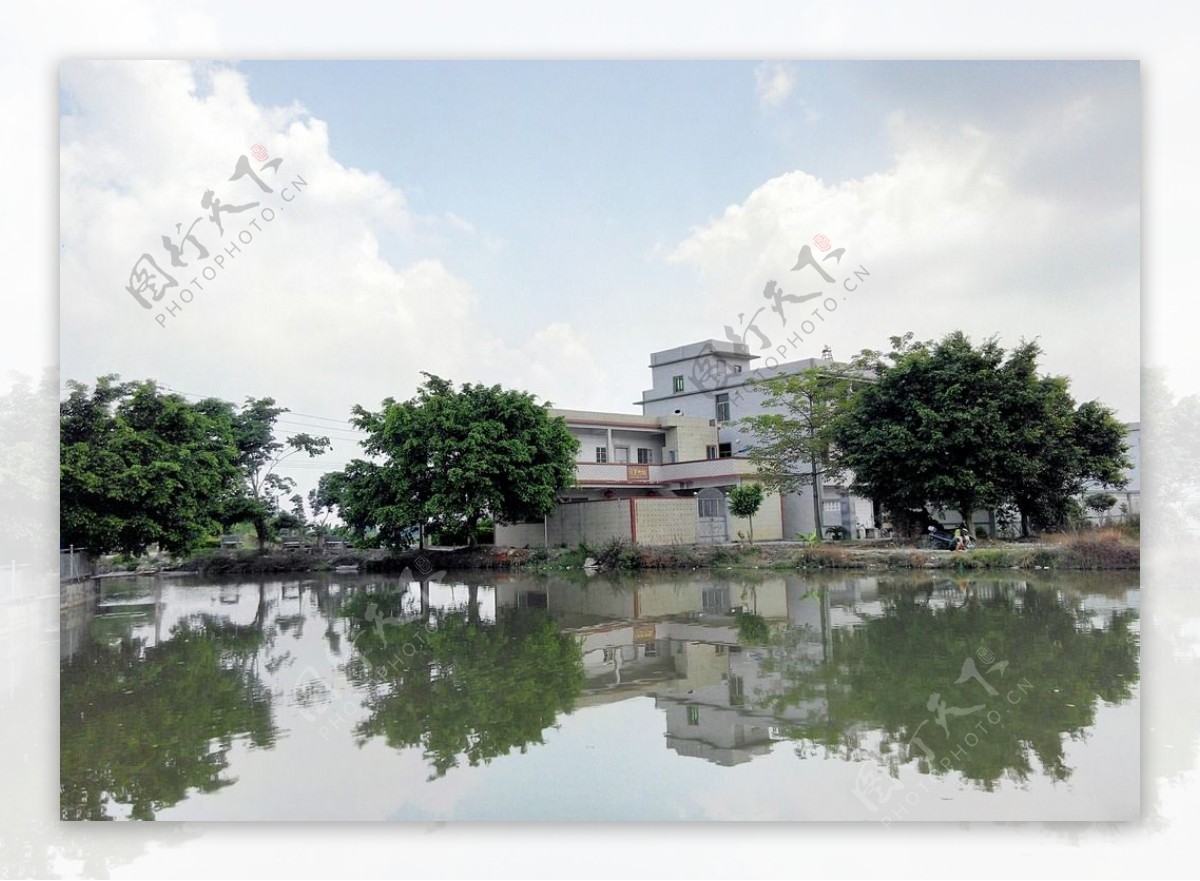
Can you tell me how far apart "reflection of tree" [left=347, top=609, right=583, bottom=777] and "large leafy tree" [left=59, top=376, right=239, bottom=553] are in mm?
3237

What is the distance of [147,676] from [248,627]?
9.20ft

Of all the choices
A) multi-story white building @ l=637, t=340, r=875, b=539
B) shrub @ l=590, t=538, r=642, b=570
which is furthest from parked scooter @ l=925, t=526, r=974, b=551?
shrub @ l=590, t=538, r=642, b=570

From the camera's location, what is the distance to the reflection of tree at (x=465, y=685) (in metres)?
4.14

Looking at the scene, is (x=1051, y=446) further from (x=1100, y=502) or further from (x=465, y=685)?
(x=465, y=685)

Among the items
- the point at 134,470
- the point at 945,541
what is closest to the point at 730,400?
the point at 945,541

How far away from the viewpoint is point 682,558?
1448cm

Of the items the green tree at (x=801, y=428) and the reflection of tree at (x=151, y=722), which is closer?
the reflection of tree at (x=151, y=722)

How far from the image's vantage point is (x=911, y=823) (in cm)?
320

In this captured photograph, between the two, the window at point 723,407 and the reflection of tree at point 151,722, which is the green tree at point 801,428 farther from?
the reflection of tree at point 151,722

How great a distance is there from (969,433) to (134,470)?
10.7 metres

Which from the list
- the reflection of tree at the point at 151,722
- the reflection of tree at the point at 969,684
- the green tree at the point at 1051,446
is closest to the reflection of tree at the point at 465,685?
the reflection of tree at the point at 151,722

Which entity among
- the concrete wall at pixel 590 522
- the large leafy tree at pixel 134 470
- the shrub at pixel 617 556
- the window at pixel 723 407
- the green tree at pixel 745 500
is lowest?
the shrub at pixel 617 556

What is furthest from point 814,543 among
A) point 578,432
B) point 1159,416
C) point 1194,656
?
point 1159,416

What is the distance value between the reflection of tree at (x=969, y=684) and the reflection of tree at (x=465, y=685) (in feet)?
4.30
